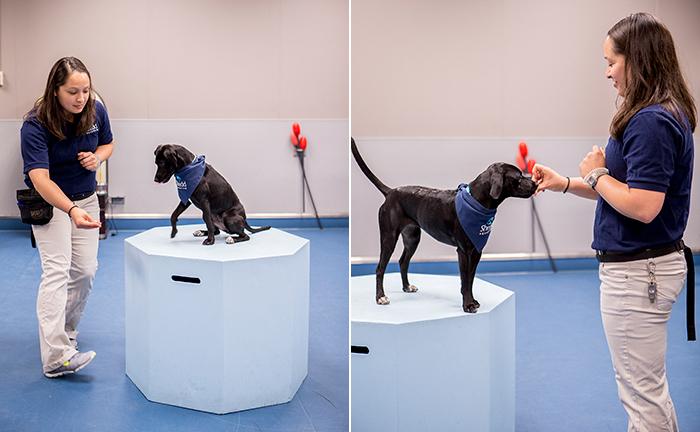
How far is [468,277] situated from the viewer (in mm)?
1584

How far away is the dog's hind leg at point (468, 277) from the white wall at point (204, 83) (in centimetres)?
54

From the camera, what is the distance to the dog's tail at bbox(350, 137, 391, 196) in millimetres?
1551

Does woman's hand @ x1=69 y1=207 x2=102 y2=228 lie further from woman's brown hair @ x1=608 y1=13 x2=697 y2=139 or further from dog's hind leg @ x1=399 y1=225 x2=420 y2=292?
woman's brown hair @ x1=608 y1=13 x2=697 y2=139

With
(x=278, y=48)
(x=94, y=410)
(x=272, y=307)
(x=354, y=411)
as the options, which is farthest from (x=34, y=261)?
(x=354, y=411)

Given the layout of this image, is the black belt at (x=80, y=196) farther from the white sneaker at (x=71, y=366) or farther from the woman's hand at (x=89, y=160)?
the white sneaker at (x=71, y=366)

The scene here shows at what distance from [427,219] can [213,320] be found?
835mm

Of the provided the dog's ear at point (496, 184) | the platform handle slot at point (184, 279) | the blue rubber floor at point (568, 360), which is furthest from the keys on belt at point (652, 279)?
the platform handle slot at point (184, 279)

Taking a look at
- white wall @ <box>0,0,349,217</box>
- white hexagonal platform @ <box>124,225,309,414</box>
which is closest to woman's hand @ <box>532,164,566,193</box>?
white wall @ <box>0,0,349,217</box>

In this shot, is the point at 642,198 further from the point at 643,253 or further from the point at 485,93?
the point at 485,93

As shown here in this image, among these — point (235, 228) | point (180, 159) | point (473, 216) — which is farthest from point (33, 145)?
point (473, 216)

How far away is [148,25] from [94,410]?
1.14 m

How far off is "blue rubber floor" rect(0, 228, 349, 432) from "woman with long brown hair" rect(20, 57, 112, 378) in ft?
0.17

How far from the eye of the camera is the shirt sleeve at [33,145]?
78.6 inches

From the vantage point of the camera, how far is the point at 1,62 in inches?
75.3
